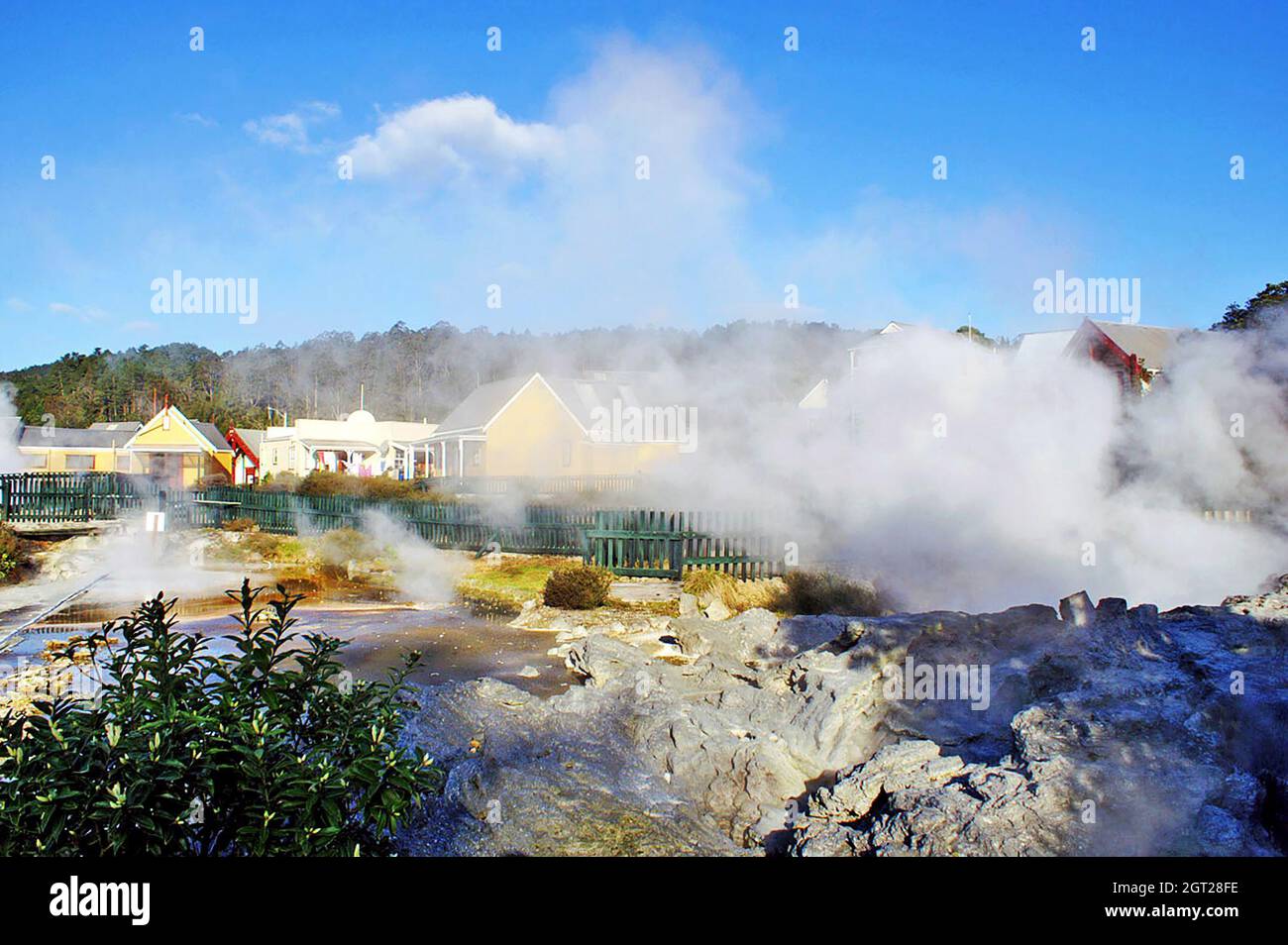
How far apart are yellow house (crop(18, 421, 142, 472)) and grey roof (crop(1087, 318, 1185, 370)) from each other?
50153mm

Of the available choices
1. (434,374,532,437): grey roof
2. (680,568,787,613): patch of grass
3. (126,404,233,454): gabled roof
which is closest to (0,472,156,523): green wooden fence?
(434,374,532,437): grey roof

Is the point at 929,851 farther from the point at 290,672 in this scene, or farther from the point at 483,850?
the point at 290,672

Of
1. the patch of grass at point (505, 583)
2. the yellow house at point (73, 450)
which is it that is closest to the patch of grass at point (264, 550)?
the patch of grass at point (505, 583)

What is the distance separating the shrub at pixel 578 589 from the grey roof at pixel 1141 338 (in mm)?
17812

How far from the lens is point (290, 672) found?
338 centimetres

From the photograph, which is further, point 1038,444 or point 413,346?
point 413,346

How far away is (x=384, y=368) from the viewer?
89.8 m

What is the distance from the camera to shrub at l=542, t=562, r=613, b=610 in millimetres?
13844

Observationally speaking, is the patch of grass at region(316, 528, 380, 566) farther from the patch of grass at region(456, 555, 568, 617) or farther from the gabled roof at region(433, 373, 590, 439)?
the gabled roof at region(433, 373, 590, 439)

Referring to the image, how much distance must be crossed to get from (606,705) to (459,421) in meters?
33.3

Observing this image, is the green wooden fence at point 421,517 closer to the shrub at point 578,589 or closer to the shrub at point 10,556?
the shrub at point 578,589

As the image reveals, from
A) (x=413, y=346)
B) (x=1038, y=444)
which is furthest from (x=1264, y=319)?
(x=413, y=346)
